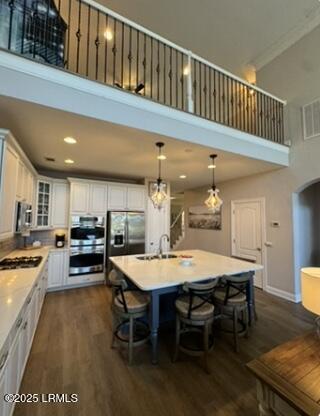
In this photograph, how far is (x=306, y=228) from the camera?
434cm

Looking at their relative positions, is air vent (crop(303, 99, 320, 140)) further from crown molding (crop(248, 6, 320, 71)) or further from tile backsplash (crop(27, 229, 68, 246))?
tile backsplash (crop(27, 229, 68, 246))

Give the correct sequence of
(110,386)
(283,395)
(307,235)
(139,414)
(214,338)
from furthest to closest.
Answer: (307,235) → (214,338) → (110,386) → (139,414) → (283,395)

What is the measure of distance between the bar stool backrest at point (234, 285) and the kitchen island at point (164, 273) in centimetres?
12

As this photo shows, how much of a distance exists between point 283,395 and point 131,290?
6.81 feet

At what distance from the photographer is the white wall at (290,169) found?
13.0 ft

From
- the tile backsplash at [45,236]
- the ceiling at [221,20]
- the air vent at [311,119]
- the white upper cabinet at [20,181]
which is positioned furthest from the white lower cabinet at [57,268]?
the air vent at [311,119]

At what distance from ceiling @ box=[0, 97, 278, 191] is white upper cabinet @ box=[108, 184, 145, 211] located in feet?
1.22

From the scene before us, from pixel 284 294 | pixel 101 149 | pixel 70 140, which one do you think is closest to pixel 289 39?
pixel 101 149

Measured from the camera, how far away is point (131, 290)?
2826 mm

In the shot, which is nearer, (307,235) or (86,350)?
(86,350)

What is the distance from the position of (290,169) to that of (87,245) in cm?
468

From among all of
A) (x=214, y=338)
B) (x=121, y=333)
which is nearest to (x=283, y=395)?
(x=214, y=338)

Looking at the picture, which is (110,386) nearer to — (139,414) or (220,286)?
(139,414)

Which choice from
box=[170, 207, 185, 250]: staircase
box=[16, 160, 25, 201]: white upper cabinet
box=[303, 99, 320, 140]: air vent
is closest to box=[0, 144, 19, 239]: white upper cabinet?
box=[16, 160, 25, 201]: white upper cabinet
